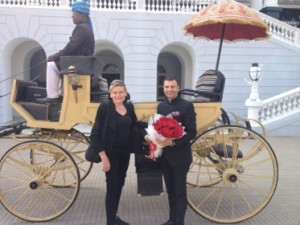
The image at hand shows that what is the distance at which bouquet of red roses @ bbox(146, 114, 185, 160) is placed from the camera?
417cm

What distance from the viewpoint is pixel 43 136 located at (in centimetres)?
562

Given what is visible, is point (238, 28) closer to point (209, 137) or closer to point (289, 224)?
point (209, 137)

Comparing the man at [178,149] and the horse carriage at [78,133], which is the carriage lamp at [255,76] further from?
the man at [178,149]

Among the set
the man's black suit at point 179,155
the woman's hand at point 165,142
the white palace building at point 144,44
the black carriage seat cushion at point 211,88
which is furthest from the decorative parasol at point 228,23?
the white palace building at point 144,44

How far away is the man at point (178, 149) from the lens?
4.38 m

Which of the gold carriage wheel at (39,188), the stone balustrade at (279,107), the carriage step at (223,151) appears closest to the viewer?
the gold carriage wheel at (39,188)

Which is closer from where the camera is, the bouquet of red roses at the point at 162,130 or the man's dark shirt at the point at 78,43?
the bouquet of red roses at the point at 162,130

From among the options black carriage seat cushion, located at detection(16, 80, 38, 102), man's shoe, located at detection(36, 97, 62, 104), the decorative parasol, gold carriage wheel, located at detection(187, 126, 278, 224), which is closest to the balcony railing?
the decorative parasol

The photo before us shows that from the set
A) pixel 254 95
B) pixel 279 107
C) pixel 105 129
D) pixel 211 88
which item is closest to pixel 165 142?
pixel 105 129

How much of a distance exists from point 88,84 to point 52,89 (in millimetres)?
612

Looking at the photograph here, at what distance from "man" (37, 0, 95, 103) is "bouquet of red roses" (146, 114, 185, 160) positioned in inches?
66.3

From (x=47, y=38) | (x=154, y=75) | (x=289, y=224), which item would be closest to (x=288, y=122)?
(x=154, y=75)

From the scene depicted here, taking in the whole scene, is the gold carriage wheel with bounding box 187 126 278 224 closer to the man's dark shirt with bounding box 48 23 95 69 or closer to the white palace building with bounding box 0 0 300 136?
the man's dark shirt with bounding box 48 23 95 69

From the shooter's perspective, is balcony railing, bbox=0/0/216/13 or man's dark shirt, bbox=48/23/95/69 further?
balcony railing, bbox=0/0/216/13
